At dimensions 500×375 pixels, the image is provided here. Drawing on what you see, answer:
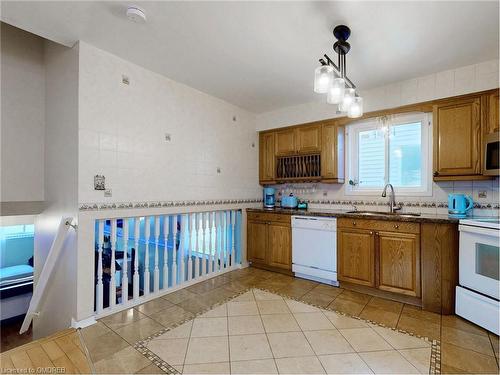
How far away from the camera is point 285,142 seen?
4.05 meters

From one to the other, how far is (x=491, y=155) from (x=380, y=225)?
1186 millimetres

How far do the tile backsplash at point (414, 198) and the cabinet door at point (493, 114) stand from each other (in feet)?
1.78

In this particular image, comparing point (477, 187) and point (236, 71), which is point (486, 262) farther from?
point (236, 71)

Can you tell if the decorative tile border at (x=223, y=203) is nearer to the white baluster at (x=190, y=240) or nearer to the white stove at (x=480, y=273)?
the white baluster at (x=190, y=240)

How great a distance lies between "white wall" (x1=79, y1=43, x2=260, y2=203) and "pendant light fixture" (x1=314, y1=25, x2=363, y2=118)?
1.80 m

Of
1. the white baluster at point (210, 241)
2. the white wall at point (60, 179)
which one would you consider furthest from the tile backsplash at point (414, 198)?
the white wall at point (60, 179)

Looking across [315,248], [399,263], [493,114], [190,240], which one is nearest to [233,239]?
[190,240]

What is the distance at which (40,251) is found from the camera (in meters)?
2.90

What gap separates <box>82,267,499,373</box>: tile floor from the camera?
172cm

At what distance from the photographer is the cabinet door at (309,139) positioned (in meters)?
3.71

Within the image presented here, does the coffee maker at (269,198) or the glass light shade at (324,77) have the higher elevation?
the glass light shade at (324,77)

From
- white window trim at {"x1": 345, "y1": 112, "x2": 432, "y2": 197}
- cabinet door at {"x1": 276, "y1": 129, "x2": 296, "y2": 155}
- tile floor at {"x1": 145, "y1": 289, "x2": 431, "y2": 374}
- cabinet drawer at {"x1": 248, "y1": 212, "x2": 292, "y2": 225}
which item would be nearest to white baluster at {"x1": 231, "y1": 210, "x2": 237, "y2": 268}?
cabinet drawer at {"x1": 248, "y1": 212, "x2": 292, "y2": 225}

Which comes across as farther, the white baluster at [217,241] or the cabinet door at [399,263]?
the white baluster at [217,241]

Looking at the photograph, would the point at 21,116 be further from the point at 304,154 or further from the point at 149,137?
the point at 304,154
